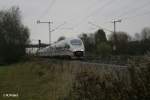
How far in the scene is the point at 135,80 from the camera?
331 inches

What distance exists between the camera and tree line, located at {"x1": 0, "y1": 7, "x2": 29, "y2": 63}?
71188mm

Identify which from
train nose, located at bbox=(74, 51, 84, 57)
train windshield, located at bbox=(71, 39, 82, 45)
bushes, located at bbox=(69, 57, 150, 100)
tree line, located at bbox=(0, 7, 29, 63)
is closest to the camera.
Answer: bushes, located at bbox=(69, 57, 150, 100)

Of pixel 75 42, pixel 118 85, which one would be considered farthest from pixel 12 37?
pixel 118 85

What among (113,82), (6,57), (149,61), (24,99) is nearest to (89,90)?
(113,82)

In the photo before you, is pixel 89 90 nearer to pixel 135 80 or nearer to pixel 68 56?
pixel 135 80

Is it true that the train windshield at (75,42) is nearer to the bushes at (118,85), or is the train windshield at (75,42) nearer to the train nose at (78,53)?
the train nose at (78,53)

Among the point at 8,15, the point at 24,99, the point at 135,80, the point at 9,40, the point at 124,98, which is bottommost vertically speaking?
the point at 24,99

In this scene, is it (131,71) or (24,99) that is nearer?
(131,71)

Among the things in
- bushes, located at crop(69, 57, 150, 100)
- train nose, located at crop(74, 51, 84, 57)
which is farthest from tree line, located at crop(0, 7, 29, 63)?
bushes, located at crop(69, 57, 150, 100)

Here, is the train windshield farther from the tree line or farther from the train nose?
the tree line

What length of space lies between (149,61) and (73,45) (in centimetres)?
2825

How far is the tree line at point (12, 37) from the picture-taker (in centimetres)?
7119

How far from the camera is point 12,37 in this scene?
73.6 meters

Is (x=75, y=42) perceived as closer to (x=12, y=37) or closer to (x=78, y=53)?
(x=78, y=53)
